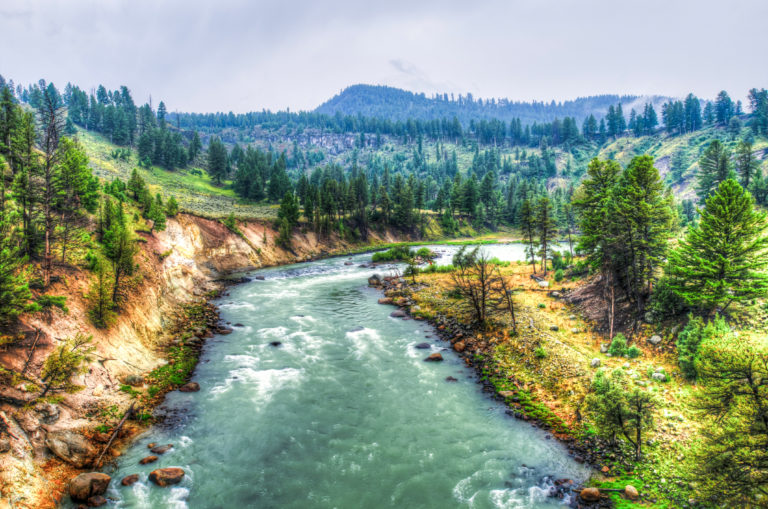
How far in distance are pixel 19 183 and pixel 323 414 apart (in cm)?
2120

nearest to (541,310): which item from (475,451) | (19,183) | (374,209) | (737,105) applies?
(475,451)

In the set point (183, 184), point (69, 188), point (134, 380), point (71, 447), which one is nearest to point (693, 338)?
point (71, 447)

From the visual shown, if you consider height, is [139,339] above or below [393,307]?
above

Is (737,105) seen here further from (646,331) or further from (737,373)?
(737,373)

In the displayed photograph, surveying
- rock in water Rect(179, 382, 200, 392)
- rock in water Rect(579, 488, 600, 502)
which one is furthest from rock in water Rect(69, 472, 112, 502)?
rock in water Rect(579, 488, 600, 502)

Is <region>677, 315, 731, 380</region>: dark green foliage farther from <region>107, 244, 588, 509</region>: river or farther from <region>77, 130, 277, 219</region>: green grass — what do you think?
<region>77, 130, 277, 219</region>: green grass

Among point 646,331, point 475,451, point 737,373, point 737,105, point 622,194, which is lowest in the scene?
point 475,451

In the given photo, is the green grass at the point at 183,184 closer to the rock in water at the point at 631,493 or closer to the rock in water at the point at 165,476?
the rock in water at the point at 165,476

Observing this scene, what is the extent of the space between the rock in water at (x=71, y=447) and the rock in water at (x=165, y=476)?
2.57 m

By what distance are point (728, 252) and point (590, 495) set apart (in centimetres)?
1614

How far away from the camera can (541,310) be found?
31078 mm

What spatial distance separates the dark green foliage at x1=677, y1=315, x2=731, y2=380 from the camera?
1719 cm

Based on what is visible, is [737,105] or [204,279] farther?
[737,105]

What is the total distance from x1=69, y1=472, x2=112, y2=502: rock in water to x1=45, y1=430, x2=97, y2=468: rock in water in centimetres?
117
